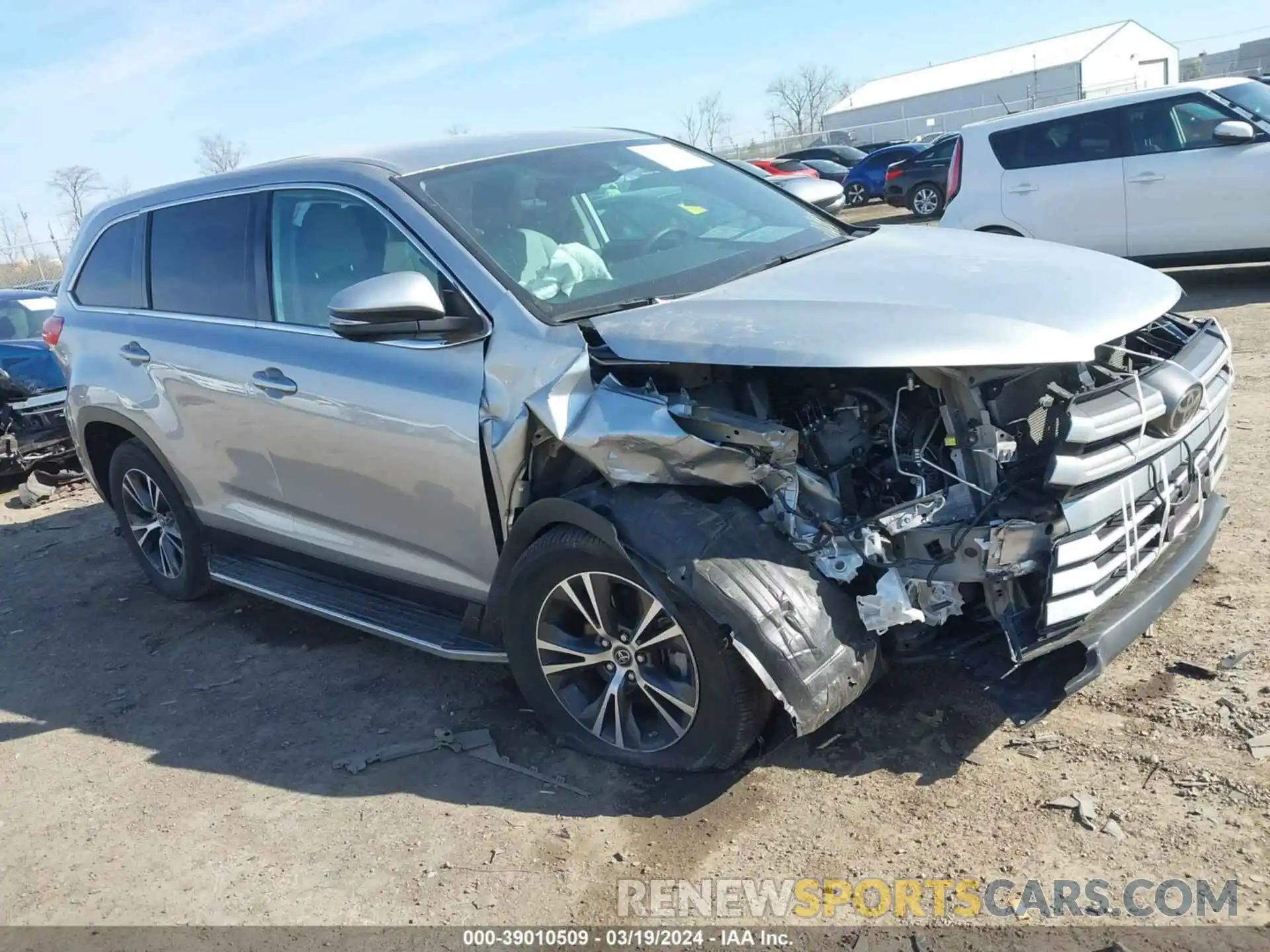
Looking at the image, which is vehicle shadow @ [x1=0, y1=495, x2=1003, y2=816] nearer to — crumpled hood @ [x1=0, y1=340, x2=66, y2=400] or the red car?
crumpled hood @ [x1=0, y1=340, x2=66, y2=400]

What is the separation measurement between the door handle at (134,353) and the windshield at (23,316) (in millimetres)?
5764

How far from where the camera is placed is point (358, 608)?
428cm

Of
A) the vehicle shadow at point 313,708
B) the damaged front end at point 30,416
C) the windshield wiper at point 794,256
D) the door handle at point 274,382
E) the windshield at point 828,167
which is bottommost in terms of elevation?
the windshield at point 828,167

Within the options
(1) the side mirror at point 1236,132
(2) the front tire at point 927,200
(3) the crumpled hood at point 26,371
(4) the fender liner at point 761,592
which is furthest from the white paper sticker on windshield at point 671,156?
(2) the front tire at point 927,200

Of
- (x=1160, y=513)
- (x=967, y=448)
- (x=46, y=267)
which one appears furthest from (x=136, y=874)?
(x=46, y=267)

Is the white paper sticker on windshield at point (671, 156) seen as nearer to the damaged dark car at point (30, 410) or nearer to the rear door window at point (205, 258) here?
the rear door window at point (205, 258)

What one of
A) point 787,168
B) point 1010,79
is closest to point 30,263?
point 787,168

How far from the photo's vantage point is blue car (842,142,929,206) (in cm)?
2503

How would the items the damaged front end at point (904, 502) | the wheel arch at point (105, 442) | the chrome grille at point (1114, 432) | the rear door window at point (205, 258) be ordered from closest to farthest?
the chrome grille at point (1114, 432) → the damaged front end at point (904, 502) → the rear door window at point (205, 258) → the wheel arch at point (105, 442)

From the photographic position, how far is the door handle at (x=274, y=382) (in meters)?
4.22

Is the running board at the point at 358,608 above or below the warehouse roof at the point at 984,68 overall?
above

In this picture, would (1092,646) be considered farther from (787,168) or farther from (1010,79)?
(1010,79)

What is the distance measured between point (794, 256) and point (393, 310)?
1.51 m

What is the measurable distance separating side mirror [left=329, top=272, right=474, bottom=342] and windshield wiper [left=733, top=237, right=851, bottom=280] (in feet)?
3.31
